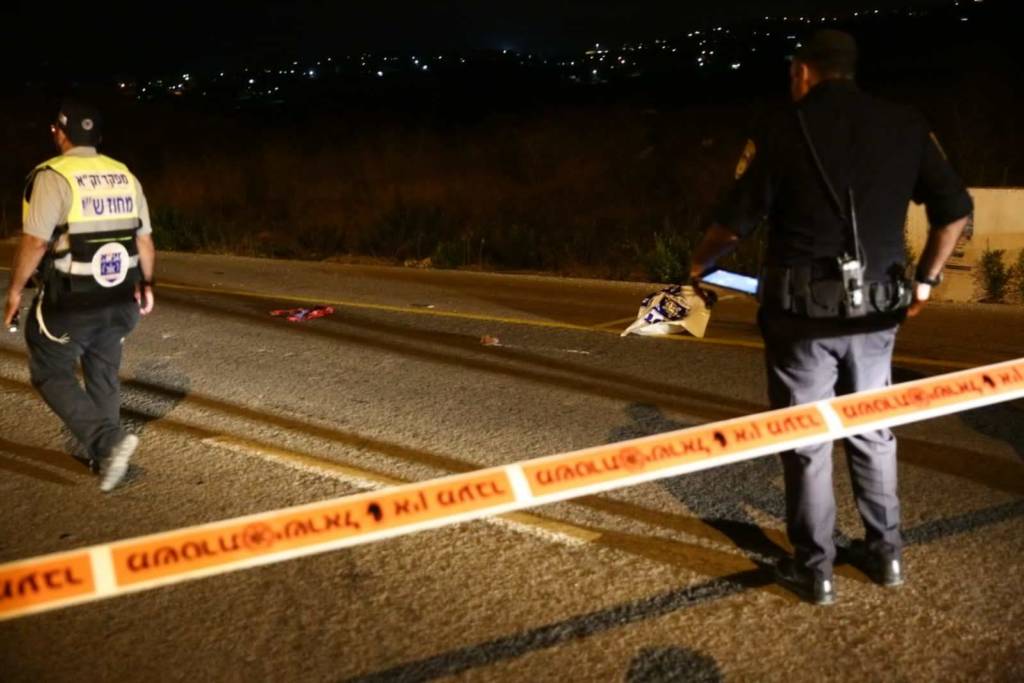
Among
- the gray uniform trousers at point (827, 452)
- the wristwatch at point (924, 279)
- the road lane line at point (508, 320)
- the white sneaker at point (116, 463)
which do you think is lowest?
the road lane line at point (508, 320)

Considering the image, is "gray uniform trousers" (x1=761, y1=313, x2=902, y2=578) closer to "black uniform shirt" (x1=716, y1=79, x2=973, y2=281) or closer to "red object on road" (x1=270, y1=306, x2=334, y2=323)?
"black uniform shirt" (x1=716, y1=79, x2=973, y2=281)

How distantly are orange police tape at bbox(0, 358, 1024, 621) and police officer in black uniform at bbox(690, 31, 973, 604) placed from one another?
19 cm

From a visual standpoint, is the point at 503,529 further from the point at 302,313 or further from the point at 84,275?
the point at 302,313

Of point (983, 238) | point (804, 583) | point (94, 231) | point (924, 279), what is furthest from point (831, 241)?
point (983, 238)

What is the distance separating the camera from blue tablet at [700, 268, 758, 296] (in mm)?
4000

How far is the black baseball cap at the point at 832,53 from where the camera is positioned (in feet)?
11.6

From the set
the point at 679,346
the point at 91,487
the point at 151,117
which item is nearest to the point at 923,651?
the point at 91,487

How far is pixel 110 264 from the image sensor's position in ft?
17.2

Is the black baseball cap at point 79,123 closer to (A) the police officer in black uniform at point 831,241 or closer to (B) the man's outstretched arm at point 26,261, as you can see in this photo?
(B) the man's outstretched arm at point 26,261

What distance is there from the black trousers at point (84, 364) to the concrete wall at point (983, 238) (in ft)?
24.9

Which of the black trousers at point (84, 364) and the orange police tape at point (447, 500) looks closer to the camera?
the orange police tape at point (447, 500)

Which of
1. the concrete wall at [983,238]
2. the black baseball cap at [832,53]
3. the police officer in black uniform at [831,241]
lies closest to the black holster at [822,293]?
the police officer in black uniform at [831,241]

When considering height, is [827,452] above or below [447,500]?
below

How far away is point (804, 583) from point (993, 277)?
7.26 metres
